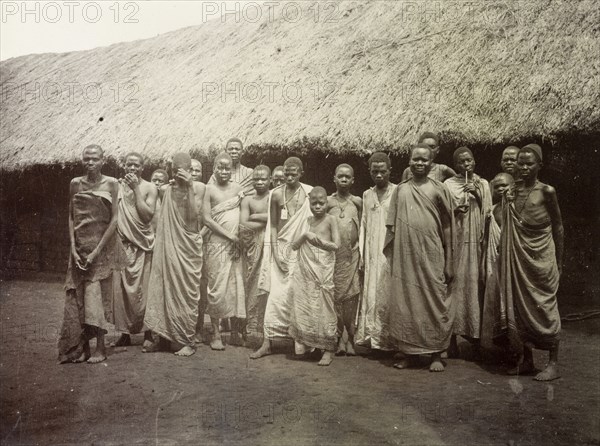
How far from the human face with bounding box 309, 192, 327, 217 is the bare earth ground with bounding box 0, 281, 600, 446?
4.30 ft

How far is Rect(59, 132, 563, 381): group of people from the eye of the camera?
14.4 feet

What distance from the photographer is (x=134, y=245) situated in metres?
5.57

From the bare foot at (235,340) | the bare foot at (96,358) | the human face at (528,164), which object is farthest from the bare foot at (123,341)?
the human face at (528,164)

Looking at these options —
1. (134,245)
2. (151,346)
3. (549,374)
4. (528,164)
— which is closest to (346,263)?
(528,164)

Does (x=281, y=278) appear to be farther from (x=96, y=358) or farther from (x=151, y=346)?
(x=96, y=358)

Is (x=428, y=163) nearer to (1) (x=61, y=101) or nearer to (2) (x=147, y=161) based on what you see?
(2) (x=147, y=161)

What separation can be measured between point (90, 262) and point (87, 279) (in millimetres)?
155

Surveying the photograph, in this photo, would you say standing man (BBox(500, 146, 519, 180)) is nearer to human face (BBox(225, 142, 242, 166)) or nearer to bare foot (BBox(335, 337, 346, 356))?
bare foot (BBox(335, 337, 346, 356))

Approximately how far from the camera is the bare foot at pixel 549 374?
13.8 feet

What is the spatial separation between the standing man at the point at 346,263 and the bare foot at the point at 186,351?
1312 millimetres

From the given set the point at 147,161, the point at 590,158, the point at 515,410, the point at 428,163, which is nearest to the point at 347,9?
the point at 147,161

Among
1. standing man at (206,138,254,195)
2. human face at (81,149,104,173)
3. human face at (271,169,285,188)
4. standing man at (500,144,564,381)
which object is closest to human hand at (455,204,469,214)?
standing man at (500,144,564,381)

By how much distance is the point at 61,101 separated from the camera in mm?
11742

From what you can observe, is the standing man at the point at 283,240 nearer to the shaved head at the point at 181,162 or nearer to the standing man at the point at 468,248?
the shaved head at the point at 181,162
